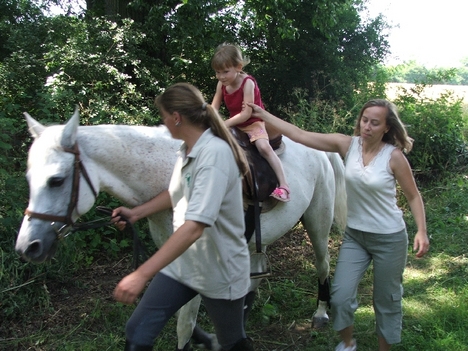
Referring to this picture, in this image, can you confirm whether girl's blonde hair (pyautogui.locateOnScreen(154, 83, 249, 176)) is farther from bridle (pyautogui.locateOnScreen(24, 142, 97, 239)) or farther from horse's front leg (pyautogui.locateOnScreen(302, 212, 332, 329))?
horse's front leg (pyautogui.locateOnScreen(302, 212, 332, 329))

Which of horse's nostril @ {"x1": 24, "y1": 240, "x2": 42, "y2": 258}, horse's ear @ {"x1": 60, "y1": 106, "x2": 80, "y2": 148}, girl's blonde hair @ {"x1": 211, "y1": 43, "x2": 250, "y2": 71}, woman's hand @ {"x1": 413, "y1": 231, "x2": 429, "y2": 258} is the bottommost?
woman's hand @ {"x1": 413, "y1": 231, "x2": 429, "y2": 258}

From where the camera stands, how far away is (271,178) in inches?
122

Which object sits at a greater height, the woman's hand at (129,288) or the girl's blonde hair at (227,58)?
the girl's blonde hair at (227,58)

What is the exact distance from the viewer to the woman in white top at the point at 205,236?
A: 6.12 feet

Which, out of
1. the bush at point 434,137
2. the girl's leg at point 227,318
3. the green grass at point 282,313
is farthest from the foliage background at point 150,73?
the girl's leg at point 227,318

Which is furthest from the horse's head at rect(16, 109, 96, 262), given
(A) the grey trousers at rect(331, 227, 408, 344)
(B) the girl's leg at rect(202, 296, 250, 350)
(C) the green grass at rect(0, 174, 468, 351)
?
(A) the grey trousers at rect(331, 227, 408, 344)

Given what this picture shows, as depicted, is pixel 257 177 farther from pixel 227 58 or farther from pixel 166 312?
pixel 166 312

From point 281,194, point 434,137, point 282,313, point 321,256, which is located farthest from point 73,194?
point 434,137

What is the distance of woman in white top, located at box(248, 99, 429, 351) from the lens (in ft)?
8.96

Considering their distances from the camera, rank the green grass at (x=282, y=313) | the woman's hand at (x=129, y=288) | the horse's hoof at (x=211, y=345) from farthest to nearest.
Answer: the green grass at (x=282, y=313) < the horse's hoof at (x=211, y=345) < the woman's hand at (x=129, y=288)

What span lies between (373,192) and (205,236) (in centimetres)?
129

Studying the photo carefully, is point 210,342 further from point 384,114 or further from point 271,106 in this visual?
point 271,106

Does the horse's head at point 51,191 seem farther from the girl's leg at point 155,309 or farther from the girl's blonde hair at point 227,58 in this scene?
the girl's blonde hair at point 227,58

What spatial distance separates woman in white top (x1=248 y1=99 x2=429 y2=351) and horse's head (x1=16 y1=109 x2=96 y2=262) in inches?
59.9
